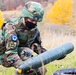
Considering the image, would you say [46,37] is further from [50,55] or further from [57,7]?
[57,7]

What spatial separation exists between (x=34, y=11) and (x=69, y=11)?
56.8 metres

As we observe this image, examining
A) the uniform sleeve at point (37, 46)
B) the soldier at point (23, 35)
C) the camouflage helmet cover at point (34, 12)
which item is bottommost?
the uniform sleeve at point (37, 46)

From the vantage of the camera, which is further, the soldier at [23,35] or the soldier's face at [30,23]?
the soldier's face at [30,23]

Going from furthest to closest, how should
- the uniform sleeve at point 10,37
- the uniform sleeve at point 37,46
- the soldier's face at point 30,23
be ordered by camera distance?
1. the uniform sleeve at point 37,46
2. the soldier's face at point 30,23
3. the uniform sleeve at point 10,37

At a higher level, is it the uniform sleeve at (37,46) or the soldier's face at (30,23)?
the soldier's face at (30,23)

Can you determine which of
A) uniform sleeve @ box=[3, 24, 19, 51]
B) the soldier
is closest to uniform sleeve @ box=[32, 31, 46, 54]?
the soldier

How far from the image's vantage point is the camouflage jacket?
470cm

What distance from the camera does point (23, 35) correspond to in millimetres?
5098

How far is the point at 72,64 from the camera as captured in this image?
23.2 feet

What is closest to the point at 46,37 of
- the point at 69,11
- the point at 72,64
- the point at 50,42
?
the point at 50,42

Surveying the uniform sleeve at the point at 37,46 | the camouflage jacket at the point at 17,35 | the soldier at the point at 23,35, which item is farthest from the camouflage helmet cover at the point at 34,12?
the uniform sleeve at the point at 37,46

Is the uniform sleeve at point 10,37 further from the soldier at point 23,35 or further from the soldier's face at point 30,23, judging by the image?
the soldier's face at point 30,23

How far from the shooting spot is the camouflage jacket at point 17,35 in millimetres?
4695

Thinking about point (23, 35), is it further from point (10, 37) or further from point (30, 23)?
point (10, 37)
